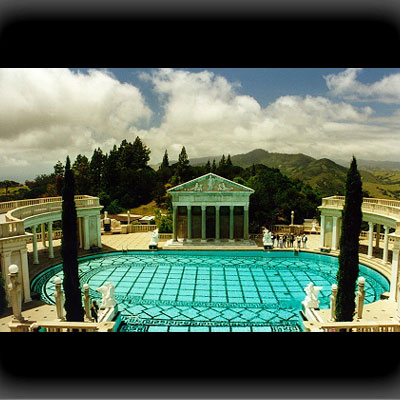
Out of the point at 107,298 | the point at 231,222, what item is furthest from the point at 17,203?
the point at 231,222

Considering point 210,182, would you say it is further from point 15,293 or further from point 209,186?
point 15,293

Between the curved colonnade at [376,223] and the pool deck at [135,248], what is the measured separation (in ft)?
2.33

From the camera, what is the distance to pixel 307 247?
24.0 m

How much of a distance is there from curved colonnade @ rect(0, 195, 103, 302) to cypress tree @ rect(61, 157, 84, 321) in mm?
2378

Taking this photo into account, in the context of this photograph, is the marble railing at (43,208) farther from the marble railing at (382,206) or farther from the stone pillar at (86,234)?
the marble railing at (382,206)

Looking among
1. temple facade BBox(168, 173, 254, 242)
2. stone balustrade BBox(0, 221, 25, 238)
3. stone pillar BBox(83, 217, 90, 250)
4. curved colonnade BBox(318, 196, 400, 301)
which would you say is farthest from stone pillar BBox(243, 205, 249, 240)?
stone balustrade BBox(0, 221, 25, 238)

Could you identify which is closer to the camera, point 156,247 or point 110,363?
point 110,363

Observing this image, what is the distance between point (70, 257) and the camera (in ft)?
36.8

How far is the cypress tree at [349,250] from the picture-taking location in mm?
10508

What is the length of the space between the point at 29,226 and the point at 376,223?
832 inches

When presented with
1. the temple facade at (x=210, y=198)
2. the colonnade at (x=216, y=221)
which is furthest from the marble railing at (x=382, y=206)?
the temple facade at (x=210, y=198)
